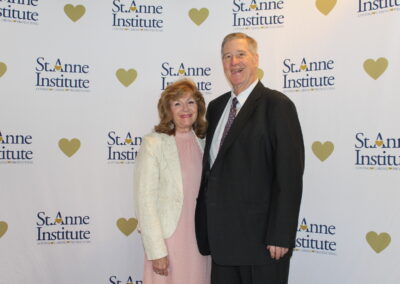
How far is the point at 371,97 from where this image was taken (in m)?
2.49

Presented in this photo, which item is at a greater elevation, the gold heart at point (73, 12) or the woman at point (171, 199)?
the gold heart at point (73, 12)

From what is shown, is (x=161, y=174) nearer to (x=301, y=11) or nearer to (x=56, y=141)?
(x=56, y=141)

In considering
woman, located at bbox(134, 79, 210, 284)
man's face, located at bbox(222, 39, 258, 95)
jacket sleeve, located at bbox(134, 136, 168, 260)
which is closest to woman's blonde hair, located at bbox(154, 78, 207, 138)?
woman, located at bbox(134, 79, 210, 284)

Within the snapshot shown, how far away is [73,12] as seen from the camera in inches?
111

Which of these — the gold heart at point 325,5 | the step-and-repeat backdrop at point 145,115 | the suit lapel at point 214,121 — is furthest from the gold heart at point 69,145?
the gold heart at point 325,5

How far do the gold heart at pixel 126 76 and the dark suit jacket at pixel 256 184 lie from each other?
1.27 m

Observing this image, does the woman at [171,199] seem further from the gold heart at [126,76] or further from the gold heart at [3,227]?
the gold heart at [3,227]

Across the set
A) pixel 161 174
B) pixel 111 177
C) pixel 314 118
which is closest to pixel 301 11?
pixel 314 118

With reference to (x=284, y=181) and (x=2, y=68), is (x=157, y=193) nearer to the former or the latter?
(x=284, y=181)

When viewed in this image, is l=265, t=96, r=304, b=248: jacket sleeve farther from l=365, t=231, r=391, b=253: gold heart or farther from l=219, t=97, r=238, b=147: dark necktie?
l=365, t=231, r=391, b=253: gold heart

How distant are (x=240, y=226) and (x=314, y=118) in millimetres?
1185

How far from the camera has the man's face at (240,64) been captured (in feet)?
6.59

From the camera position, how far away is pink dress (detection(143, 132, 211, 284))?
6.81ft

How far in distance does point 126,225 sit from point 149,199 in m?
0.97
